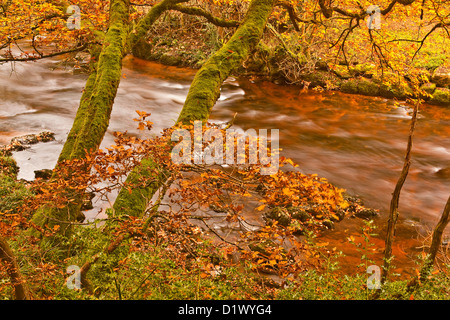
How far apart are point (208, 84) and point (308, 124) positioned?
34.2ft

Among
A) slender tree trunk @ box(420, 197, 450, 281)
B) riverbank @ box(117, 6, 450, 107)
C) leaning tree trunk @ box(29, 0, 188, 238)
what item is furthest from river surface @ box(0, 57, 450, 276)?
leaning tree trunk @ box(29, 0, 188, 238)

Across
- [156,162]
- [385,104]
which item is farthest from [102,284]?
[385,104]

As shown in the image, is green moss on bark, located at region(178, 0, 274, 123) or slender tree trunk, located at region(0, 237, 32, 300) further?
green moss on bark, located at region(178, 0, 274, 123)

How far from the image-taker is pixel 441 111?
15250 millimetres

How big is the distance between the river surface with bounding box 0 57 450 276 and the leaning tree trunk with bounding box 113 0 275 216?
4.88 m

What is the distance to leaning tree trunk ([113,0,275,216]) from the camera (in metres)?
4.08

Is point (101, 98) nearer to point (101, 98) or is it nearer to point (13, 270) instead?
point (101, 98)

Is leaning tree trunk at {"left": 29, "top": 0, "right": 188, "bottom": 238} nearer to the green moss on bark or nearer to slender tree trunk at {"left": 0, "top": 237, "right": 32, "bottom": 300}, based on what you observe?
the green moss on bark

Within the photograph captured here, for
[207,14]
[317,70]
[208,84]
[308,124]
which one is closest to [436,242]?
[208,84]

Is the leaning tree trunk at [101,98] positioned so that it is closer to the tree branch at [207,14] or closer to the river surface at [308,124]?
the tree branch at [207,14]

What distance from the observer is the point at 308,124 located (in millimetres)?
13992

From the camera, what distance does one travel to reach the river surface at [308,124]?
9.70 metres
